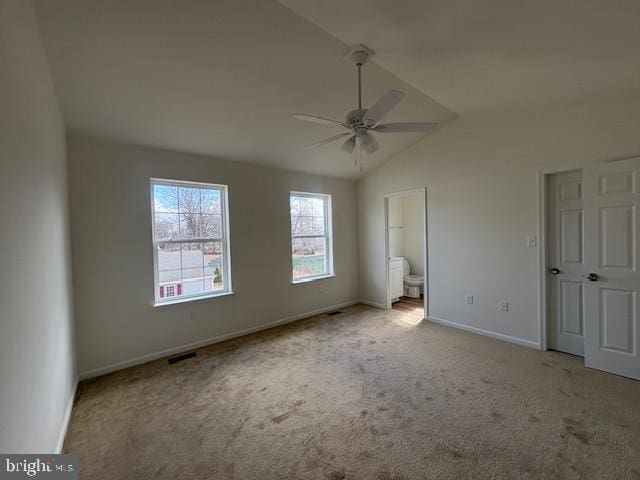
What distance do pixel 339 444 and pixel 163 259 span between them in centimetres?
272

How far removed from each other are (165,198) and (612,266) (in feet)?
15.5

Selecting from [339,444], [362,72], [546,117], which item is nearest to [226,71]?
[362,72]

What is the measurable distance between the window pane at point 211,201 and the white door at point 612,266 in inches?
161

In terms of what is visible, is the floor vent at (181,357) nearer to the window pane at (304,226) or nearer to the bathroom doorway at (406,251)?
the window pane at (304,226)

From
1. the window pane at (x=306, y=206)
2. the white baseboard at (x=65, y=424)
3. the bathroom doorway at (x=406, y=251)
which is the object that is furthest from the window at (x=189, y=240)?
the bathroom doorway at (x=406, y=251)

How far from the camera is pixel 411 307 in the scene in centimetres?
518

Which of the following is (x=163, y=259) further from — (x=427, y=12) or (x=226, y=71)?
(x=427, y=12)

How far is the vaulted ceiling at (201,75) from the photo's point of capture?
5.91 ft

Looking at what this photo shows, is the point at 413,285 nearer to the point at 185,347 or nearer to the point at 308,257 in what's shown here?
the point at 308,257

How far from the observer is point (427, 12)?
1776 mm

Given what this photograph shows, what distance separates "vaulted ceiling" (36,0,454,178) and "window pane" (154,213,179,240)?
80 cm

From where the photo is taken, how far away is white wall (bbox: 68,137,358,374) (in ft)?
9.35

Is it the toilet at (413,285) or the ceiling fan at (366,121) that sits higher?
→ the ceiling fan at (366,121)

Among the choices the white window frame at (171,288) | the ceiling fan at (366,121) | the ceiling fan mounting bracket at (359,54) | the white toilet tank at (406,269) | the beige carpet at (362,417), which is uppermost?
the ceiling fan mounting bracket at (359,54)
